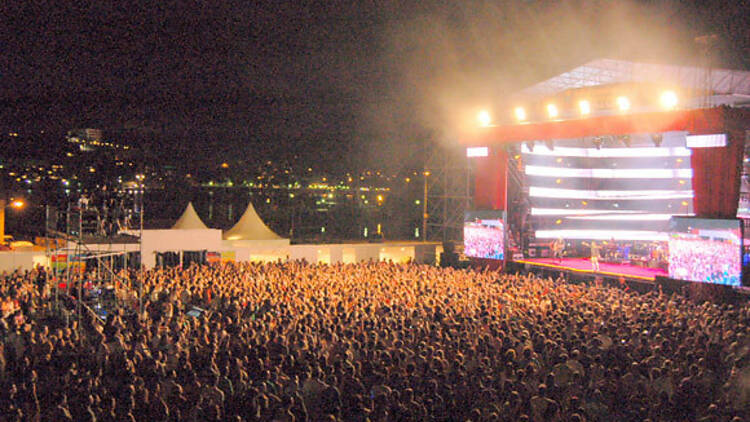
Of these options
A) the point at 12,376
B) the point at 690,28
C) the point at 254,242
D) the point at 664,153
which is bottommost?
the point at 12,376

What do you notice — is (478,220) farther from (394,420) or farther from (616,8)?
(394,420)

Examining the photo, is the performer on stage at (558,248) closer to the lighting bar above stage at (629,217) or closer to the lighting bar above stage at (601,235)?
the lighting bar above stage at (601,235)

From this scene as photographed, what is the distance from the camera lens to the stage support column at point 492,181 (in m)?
20.7

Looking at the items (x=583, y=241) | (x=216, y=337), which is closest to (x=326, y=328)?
(x=216, y=337)

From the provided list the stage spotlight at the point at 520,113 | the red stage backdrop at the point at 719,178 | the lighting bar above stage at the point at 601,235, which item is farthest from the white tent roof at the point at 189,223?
the red stage backdrop at the point at 719,178

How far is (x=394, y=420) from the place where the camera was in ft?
18.5

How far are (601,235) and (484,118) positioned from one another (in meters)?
8.11

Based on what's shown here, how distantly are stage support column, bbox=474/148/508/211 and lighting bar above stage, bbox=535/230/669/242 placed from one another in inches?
125

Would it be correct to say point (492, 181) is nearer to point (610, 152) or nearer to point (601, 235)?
point (601, 235)

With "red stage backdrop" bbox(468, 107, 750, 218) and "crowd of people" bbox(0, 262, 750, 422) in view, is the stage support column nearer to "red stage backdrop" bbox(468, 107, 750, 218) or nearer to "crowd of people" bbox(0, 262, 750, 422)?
"red stage backdrop" bbox(468, 107, 750, 218)

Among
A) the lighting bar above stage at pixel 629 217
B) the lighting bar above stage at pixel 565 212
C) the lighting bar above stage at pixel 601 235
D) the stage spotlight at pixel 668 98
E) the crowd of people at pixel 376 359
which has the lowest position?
the crowd of people at pixel 376 359

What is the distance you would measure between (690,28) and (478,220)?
366 inches

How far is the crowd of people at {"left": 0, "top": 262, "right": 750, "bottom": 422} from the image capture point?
5.91 meters

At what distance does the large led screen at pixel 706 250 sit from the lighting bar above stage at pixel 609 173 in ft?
28.1
